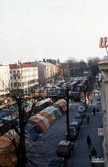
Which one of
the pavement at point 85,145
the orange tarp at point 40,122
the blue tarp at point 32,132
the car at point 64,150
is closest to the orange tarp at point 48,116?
the orange tarp at point 40,122

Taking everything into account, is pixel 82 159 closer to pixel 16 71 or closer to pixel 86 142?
A: pixel 86 142

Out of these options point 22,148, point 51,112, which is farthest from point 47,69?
point 22,148

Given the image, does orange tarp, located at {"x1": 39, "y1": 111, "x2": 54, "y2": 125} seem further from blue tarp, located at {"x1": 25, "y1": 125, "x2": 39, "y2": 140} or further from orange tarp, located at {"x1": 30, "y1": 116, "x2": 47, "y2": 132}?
blue tarp, located at {"x1": 25, "y1": 125, "x2": 39, "y2": 140}

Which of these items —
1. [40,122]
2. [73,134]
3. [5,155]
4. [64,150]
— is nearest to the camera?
[5,155]

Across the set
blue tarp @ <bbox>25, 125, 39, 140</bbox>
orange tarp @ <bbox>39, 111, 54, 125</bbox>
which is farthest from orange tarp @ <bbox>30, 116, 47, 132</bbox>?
orange tarp @ <bbox>39, 111, 54, 125</bbox>

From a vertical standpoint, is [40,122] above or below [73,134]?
above

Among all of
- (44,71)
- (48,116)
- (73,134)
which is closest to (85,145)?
(73,134)

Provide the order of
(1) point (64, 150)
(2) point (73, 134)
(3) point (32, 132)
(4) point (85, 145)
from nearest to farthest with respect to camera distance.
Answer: (1) point (64, 150), (4) point (85, 145), (3) point (32, 132), (2) point (73, 134)

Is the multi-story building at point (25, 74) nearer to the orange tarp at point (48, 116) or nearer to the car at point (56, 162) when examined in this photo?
the orange tarp at point (48, 116)

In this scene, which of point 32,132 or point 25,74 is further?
point 25,74

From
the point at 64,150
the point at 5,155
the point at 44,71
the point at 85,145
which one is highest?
the point at 44,71

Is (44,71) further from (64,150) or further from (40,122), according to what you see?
(64,150)

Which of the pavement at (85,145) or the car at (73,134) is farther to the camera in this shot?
the car at (73,134)

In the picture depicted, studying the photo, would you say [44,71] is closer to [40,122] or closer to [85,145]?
[40,122]
